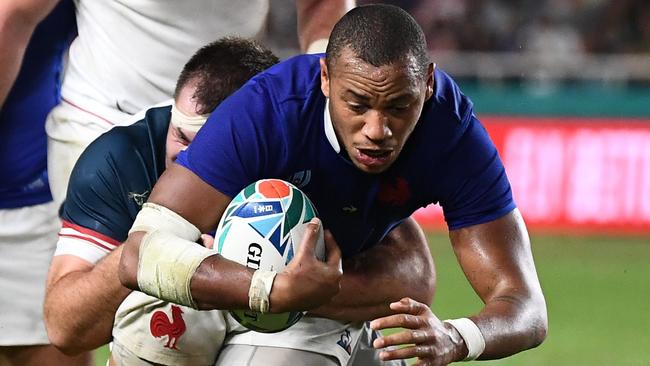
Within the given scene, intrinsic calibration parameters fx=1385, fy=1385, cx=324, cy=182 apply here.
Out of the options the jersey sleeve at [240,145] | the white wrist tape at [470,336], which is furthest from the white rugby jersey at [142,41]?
the white wrist tape at [470,336]

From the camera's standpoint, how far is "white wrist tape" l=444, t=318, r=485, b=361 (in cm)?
410

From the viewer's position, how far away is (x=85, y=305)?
472cm

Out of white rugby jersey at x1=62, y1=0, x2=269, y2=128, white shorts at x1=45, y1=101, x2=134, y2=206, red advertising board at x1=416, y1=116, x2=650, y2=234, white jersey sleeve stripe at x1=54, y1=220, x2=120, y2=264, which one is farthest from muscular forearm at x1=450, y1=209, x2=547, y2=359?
red advertising board at x1=416, y1=116, x2=650, y2=234

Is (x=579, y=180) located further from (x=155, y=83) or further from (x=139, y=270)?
(x=139, y=270)

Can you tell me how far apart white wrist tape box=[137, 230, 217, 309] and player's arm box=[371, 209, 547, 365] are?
60 cm

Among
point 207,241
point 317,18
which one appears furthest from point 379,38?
point 317,18

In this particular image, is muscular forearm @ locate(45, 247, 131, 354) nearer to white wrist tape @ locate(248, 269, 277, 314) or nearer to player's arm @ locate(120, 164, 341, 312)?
player's arm @ locate(120, 164, 341, 312)

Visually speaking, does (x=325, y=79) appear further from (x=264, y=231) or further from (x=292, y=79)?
(x=264, y=231)

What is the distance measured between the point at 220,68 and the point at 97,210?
670 millimetres

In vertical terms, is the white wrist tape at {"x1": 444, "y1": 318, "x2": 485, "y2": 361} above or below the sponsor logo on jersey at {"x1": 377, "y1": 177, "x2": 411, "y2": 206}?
below

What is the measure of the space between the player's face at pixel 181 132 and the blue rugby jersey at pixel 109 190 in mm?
82

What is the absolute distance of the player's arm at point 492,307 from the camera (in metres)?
3.88

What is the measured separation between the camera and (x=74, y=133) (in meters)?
5.54

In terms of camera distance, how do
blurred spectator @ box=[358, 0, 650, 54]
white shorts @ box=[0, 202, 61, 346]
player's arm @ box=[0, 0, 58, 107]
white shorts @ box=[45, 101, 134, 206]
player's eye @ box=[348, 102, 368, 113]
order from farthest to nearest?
blurred spectator @ box=[358, 0, 650, 54] → white shorts @ box=[0, 202, 61, 346] → white shorts @ box=[45, 101, 134, 206] → player's arm @ box=[0, 0, 58, 107] → player's eye @ box=[348, 102, 368, 113]
